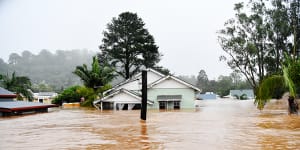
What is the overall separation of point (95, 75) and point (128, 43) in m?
11.2

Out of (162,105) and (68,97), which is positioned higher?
(68,97)

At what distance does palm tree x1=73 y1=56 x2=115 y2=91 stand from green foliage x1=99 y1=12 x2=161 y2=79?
8.44 m

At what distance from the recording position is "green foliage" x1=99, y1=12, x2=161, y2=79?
167 feet

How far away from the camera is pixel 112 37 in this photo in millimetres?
51281

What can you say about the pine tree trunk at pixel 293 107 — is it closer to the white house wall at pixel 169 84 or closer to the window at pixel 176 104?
the window at pixel 176 104

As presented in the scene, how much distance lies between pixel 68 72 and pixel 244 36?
8663 cm

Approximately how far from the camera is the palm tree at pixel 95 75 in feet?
136

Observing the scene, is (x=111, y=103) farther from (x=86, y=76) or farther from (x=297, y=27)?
(x=297, y=27)

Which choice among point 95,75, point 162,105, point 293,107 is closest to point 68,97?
point 95,75

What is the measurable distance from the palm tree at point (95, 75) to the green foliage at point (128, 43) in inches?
332

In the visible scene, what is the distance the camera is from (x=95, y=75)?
135 feet

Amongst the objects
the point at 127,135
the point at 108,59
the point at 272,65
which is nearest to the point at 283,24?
the point at 272,65

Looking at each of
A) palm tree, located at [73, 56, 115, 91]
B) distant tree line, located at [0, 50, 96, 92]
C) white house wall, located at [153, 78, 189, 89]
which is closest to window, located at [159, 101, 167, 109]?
white house wall, located at [153, 78, 189, 89]

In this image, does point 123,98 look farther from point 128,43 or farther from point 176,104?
point 128,43
